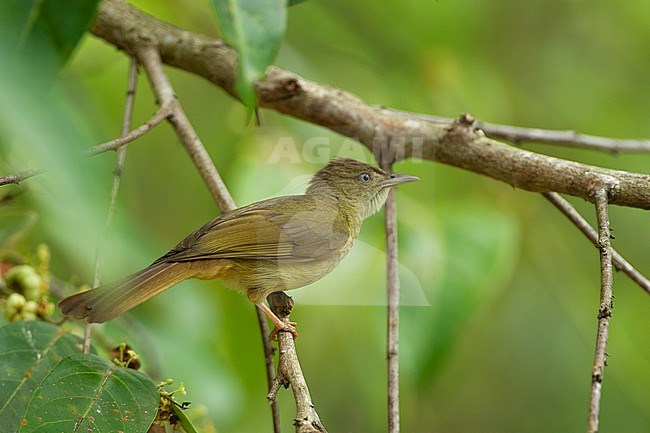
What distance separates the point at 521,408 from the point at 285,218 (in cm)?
327

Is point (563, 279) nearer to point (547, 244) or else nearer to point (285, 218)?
point (547, 244)

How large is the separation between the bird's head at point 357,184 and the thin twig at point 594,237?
0.97 meters

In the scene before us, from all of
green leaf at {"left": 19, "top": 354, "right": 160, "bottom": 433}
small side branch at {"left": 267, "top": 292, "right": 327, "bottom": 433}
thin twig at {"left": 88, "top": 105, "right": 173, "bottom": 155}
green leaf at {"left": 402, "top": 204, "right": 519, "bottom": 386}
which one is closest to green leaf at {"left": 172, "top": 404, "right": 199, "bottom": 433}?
green leaf at {"left": 19, "top": 354, "right": 160, "bottom": 433}

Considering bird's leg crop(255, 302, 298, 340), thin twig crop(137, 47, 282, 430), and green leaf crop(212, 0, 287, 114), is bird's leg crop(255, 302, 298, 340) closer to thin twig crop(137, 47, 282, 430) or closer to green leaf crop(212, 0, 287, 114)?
thin twig crop(137, 47, 282, 430)

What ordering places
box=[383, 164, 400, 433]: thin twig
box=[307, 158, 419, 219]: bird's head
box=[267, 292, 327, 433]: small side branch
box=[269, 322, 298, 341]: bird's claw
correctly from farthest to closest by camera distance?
box=[307, 158, 419, 219]: bird's head → box=[269, 322, 298, 341]: bird's claw → box=[383, 164, 400, 433]: thin twig → box=[267, 292, 327, 433]: small side branch

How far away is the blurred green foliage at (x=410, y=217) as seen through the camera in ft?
10.7

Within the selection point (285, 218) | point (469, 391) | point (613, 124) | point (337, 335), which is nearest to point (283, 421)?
point (337, 335)

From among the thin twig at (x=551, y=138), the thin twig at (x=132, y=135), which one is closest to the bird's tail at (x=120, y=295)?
the thin twig at (x=132, y=135)

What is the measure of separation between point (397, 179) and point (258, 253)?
0.85 m

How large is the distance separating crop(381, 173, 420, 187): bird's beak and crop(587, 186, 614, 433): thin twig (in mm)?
1249

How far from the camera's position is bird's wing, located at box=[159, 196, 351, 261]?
9.37 feet

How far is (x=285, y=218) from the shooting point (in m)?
3.18

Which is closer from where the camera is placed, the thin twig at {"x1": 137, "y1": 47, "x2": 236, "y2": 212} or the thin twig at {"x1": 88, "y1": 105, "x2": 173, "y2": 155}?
the thin twig at {"x1": 88, "y1": 105, "x2": 173, "y2": 155}

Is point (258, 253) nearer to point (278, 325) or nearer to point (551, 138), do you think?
point (278, 325)
